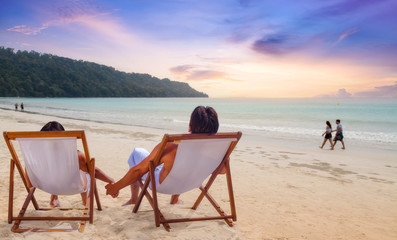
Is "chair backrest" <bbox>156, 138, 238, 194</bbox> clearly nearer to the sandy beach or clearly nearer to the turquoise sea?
the sandy beach

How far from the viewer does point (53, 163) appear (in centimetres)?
248

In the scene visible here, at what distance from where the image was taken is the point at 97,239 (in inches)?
98.8

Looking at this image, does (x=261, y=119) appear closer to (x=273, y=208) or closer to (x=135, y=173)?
(x=273, y=208)

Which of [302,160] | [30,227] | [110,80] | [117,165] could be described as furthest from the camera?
[110,80]

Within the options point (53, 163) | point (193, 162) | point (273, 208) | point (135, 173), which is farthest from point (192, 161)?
point (273, 208)

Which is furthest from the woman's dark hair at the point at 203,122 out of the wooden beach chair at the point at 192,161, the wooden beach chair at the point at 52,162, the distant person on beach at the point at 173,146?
the wooden beach chair at the point at 52,162

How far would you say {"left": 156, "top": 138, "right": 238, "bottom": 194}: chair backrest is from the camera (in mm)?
2506

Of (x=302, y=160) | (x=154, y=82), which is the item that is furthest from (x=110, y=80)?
(x=302, y=160)

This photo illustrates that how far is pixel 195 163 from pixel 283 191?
7.71ft

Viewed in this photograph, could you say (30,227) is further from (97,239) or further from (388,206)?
(388,206)

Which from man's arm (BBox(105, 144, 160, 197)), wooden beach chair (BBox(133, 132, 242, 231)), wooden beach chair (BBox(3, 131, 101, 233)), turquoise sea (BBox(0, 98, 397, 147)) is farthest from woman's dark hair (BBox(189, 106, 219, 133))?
turquoise sea (BBox(0, 98, 397, 147))

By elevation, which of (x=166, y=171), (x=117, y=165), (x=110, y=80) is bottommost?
(x=117, y=165)

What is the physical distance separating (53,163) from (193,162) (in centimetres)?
119

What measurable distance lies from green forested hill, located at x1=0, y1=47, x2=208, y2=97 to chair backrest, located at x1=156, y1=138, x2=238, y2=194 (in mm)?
114720
